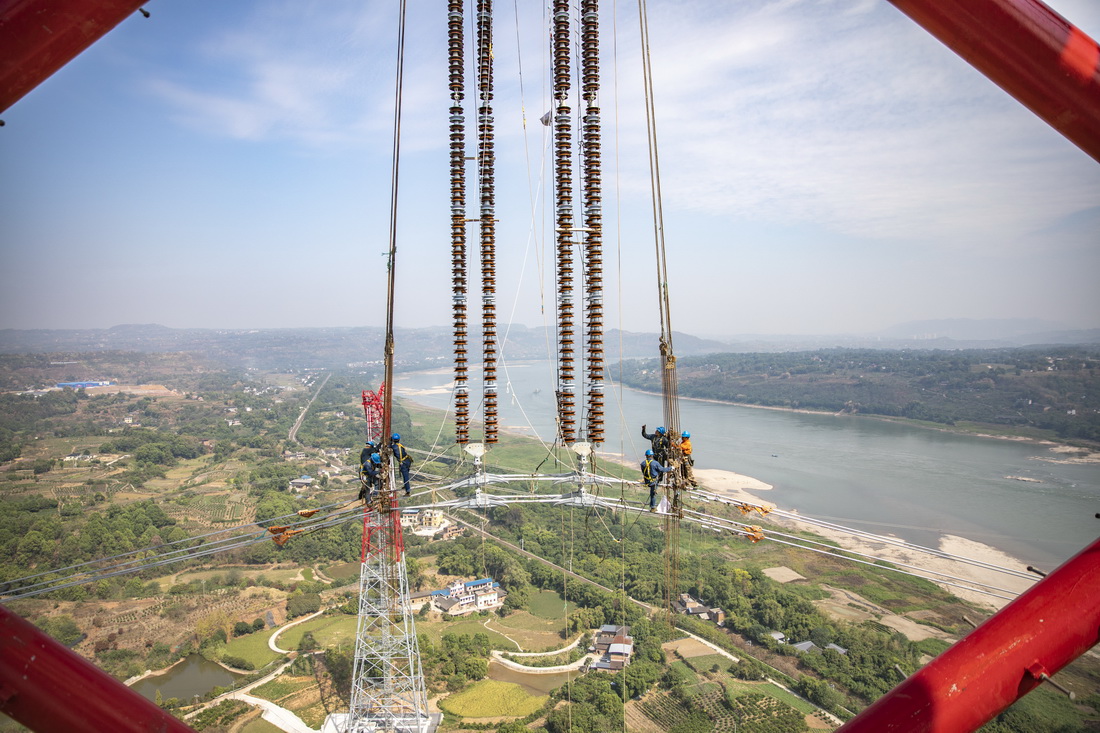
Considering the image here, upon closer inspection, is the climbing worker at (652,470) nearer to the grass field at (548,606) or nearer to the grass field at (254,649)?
the grass field at (548,606)

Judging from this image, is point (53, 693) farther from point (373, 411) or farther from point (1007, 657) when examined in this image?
point (373, 411)

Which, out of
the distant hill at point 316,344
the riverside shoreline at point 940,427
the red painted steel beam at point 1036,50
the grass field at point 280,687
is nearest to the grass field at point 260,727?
the grass field at point 280,687

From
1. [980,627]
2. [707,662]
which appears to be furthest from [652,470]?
[707,662]

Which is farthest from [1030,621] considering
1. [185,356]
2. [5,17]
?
[185,356]

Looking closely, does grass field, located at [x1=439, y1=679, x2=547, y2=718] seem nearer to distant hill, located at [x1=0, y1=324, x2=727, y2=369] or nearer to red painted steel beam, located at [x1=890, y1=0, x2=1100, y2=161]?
red painted steel beam, located at [x1=890, y1=0, x2=1100, y2=161]

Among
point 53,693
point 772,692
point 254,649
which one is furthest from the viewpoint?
point 254,649

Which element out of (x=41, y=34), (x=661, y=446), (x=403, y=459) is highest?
(x=41, y=34)
